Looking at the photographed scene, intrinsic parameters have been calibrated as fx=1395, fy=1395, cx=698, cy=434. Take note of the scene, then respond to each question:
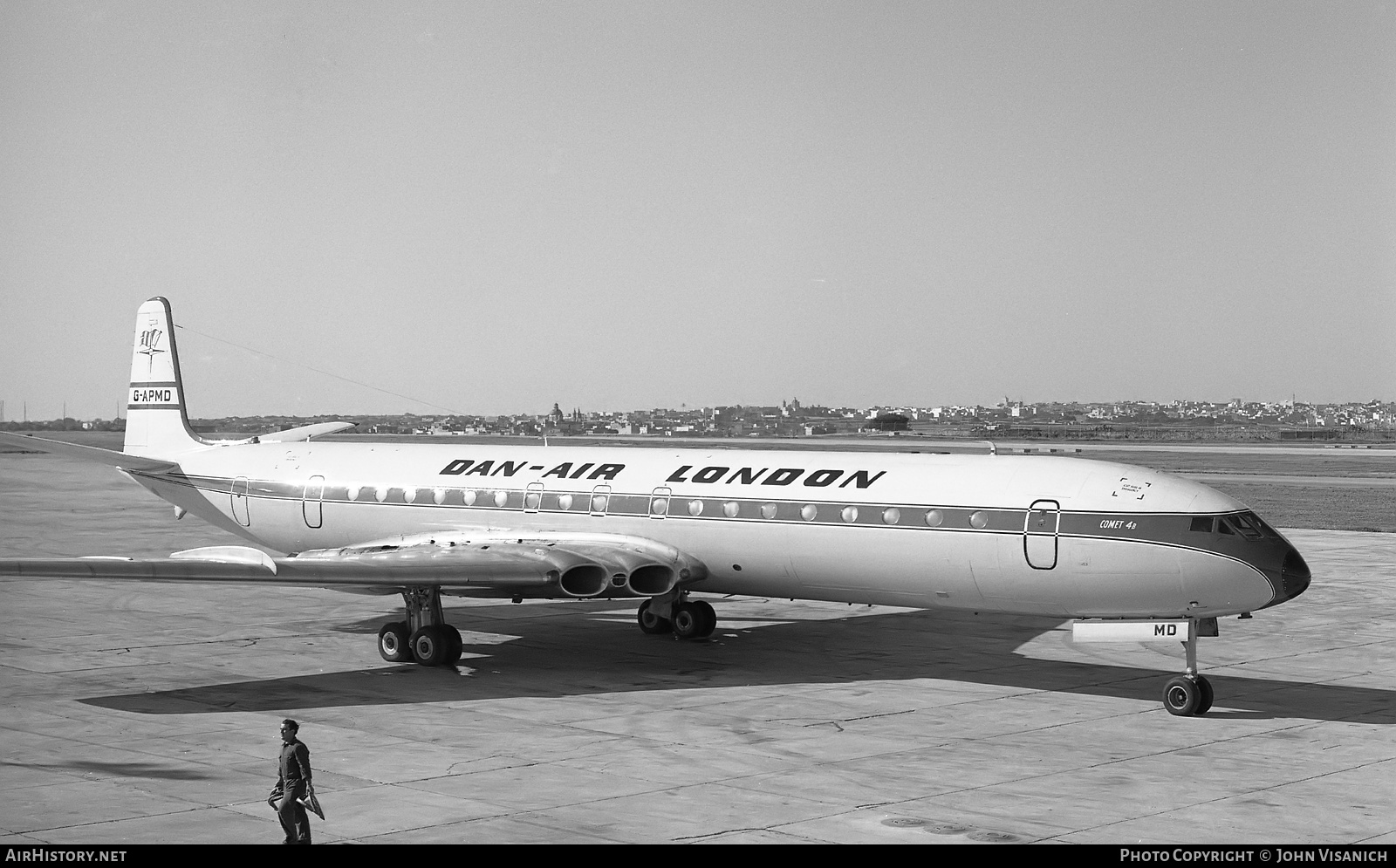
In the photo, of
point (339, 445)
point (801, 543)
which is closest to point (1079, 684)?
point (801, 543)

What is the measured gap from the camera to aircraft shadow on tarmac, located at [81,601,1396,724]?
1694cm

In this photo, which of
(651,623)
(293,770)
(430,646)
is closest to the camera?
(293,770)

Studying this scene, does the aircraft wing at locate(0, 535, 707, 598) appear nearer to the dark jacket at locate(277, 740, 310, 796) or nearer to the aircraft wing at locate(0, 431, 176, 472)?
the aircraft wing at locate(0, 431, 176, 472)

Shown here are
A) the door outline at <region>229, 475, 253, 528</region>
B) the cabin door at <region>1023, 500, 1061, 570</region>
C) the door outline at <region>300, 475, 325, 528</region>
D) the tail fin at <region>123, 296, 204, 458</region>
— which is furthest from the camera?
the tail fin at <region>123, 296, 204, 458</region>

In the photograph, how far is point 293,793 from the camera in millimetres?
10078

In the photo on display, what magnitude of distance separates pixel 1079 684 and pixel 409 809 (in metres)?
9.80

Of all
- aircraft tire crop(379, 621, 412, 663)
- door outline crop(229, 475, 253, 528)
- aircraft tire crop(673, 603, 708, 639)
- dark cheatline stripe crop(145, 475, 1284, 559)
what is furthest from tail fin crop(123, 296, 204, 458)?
aircraft tire crop(673, 603, 708, 639)

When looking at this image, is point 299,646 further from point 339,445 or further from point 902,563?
point 902,563

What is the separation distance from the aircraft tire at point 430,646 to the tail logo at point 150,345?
10.9 m

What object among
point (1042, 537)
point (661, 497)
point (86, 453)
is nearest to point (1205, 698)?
point (1042, 537)

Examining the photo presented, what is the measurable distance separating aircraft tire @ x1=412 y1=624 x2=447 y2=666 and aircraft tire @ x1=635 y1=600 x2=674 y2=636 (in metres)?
3.90

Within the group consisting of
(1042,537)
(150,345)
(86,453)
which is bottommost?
(1042,537)

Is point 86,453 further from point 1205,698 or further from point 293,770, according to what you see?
point 1205,698

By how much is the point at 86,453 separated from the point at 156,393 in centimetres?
334
